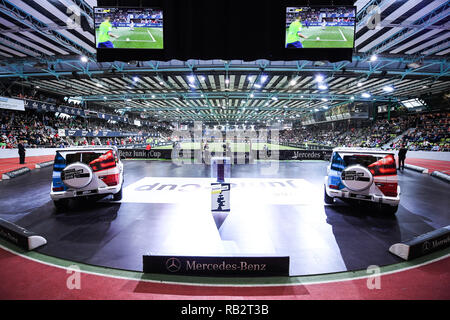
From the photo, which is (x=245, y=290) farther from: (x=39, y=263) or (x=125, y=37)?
(x=125, y=37)

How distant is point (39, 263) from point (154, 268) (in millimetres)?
2210

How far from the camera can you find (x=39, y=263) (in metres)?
3.42

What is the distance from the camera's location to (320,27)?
515 cm

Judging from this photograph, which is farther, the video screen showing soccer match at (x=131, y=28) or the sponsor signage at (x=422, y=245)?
the video screen showing soccer match at (x=131, y=28)

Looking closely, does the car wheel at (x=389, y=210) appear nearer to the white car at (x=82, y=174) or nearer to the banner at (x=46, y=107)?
the white car at (x=82, y=174)

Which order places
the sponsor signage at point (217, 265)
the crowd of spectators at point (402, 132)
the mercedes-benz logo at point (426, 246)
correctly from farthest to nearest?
the crowd of spectators at point (402, 132)
the mercedes-benz logo at point (426, 246)
the sponsor signage at point (217, 265)

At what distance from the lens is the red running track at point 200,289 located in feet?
8.93

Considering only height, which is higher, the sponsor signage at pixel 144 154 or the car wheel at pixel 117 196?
the sponsor signage at pixel 144 154

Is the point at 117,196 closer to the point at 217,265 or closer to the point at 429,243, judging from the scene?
the point at 217,265

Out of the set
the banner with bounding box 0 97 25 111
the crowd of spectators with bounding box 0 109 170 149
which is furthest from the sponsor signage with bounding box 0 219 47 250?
the crowd of spectators with bounding box 0 109 170 149

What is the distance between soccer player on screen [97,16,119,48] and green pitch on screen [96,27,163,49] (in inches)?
3.8

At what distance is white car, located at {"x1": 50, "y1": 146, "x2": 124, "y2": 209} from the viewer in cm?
532
